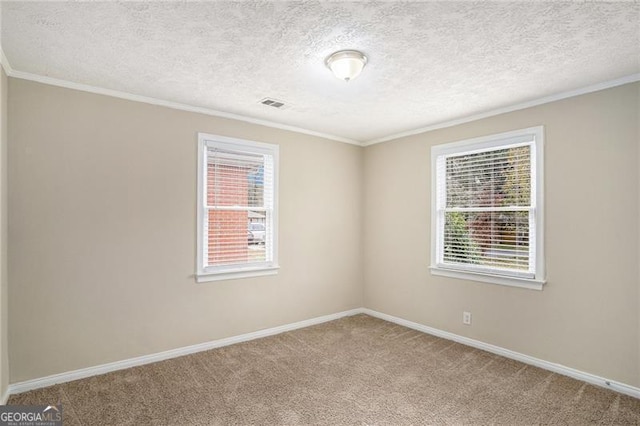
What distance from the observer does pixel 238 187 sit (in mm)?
4004

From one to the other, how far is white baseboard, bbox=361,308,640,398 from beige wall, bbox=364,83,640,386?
0.04 m

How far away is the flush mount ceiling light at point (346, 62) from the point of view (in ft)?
7.89

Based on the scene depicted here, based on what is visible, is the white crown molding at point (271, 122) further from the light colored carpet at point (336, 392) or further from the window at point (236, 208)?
the light colored carpet at point (336, 392)

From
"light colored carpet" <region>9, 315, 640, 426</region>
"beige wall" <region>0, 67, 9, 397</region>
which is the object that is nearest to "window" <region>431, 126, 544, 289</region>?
"light colored carpet" <region>9, 315, 640, 426</region>

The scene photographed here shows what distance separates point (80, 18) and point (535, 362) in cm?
446

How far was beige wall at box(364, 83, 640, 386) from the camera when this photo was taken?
2.83 m

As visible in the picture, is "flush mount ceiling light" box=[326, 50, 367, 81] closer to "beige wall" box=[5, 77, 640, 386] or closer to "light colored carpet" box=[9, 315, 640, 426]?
"beige wall" box=[5, 77, 640, 386]

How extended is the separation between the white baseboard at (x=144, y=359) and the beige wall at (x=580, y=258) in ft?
6.34

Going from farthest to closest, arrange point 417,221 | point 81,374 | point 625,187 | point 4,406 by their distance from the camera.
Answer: point 417,221 < point 81,374 < point 625,187 < point 4,406

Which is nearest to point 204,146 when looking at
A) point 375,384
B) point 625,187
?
point 375,384

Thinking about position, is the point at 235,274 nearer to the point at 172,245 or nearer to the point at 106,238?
the point at 172,245

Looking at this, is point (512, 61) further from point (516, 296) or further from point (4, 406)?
point (4, 406)

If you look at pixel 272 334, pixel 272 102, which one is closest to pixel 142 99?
pixel 272 102

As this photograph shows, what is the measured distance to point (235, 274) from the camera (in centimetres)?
394
